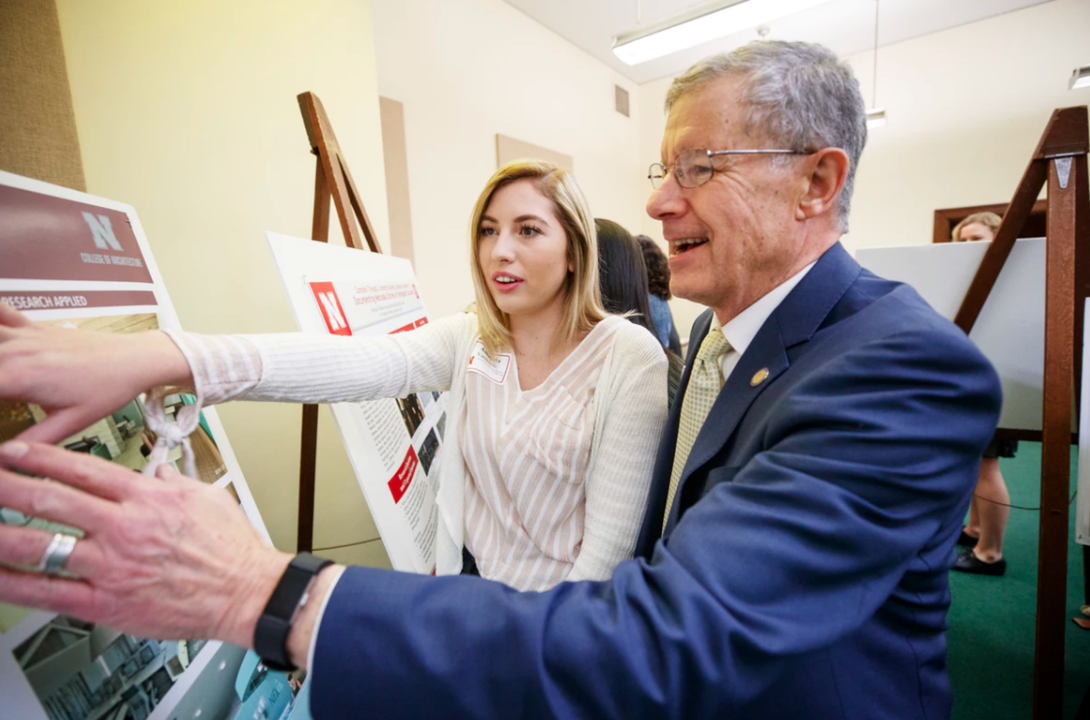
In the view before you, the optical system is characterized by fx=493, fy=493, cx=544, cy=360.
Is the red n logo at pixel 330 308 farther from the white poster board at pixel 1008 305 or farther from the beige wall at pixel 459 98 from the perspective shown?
the beige wall at pixel 459 98

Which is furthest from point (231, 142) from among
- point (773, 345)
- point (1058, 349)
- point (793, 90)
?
point (1058, 349)

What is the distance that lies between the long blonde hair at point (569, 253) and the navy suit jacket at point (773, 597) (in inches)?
22.9

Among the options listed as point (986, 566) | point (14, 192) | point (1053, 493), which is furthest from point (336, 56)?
point (986, 566)

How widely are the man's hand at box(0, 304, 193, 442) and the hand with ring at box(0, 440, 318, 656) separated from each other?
9 cm

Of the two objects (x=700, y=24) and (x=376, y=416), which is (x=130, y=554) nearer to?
(x=376, y=416)

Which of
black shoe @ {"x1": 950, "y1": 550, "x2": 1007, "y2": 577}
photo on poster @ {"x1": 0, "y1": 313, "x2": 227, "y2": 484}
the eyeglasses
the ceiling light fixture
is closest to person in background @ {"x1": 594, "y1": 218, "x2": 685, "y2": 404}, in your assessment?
the eyeglasses

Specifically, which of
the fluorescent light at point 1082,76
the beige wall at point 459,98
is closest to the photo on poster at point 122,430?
the beige wall at point 459,98

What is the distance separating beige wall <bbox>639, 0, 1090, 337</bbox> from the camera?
14.4ft

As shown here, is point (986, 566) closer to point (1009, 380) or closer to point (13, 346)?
point (1009, 380)

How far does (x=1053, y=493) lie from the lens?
1.37 meters

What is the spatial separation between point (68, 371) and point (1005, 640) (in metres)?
2.97

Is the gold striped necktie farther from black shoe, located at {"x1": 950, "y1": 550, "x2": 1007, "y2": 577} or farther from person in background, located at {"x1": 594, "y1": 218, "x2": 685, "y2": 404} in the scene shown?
black shoe, located at {"x1": 950, "y1": 550, "x2": 1007, "y2": 577}

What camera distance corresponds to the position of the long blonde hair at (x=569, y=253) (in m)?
1.22

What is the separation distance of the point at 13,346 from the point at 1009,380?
104 inches
